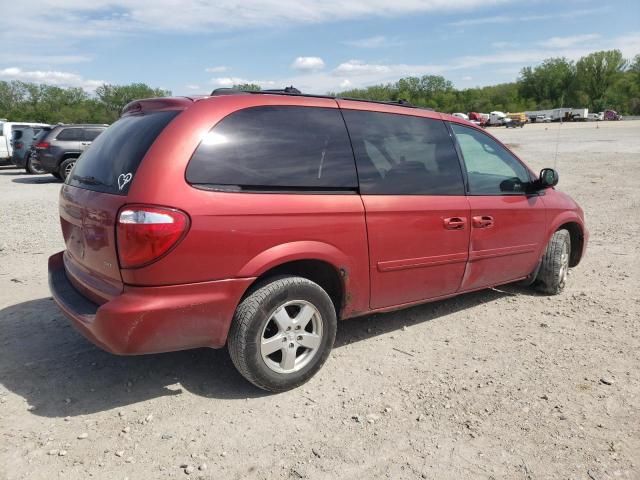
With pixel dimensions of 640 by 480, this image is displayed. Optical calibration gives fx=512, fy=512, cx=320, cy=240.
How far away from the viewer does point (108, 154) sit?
125 inches

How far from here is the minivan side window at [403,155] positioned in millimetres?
3516

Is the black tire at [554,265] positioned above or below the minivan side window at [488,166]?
below

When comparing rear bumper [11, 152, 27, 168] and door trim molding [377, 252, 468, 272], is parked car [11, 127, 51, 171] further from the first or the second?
door trim molding [377, 252, 468, 272]

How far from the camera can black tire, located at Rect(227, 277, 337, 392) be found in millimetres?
2963

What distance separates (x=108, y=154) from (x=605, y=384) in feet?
11.5

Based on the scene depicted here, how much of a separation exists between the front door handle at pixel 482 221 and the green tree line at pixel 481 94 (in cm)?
7118

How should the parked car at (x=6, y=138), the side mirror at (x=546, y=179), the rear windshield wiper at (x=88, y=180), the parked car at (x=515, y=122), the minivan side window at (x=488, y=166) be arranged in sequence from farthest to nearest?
1. the parked car at (x=515, y=122)
2. the parked car at (x=6, y=138)
3. the side mirror at (x=546, y=179)
4. the minivan side window at (x=488, y=166)
5. the rear windshield wiper at (x=88, y=180)

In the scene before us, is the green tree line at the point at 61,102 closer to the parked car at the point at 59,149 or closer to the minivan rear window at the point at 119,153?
the parked car at the point at 59,149

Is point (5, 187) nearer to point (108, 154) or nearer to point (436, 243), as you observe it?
point (108, 154)

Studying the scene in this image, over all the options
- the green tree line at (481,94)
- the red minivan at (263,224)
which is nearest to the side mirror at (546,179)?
the red minivan at (263,224)

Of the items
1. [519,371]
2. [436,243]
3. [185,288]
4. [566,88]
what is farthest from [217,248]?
[566,88]

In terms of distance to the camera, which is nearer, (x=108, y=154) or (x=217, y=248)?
(x=217, y=248)

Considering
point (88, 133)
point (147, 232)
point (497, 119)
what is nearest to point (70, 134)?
point (88, 133)

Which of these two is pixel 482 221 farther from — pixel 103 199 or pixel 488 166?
pixel 103 199
